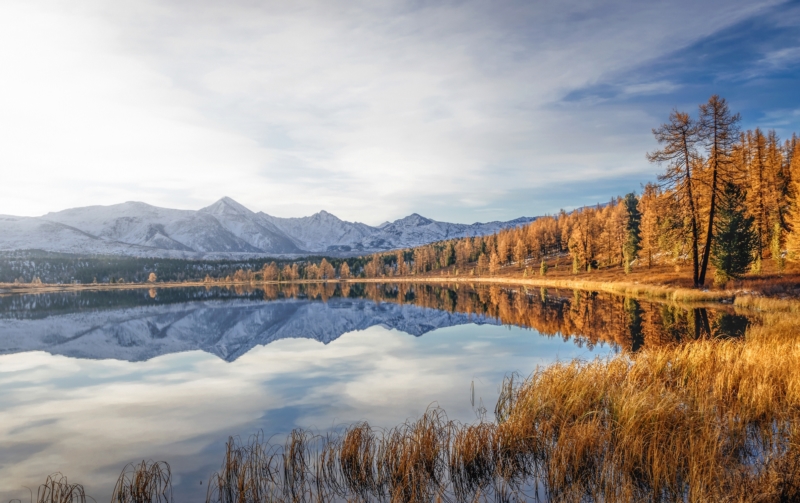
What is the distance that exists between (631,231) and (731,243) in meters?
50.4

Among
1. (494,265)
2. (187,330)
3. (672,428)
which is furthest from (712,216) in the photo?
(494,265)

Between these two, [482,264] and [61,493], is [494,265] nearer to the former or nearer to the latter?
[482,264]

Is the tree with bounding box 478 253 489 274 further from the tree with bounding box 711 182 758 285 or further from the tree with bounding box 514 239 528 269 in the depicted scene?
the tree with bounding box 711 182 758 285

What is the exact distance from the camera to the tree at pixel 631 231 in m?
81.3

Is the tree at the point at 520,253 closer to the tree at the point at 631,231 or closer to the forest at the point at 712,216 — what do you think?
the forest at the point at 712,216

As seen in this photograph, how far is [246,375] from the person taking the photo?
2284cm

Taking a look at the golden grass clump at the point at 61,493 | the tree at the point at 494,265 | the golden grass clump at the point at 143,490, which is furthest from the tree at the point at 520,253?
the golden grass clump at the point at 61,493

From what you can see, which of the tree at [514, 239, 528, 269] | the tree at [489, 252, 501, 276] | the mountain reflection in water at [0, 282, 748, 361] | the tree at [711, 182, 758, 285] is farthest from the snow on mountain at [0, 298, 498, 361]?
the tree at [514, 239, 528, 269]

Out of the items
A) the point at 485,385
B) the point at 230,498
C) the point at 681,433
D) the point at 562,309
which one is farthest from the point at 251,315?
the point at 681,433

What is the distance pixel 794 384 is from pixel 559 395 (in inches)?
228

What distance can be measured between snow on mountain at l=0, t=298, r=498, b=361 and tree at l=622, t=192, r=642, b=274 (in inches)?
1815

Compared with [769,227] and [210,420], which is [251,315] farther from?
[769,227]

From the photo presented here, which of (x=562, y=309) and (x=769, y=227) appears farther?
(x=769, y=227)

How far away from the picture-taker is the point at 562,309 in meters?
43.4
